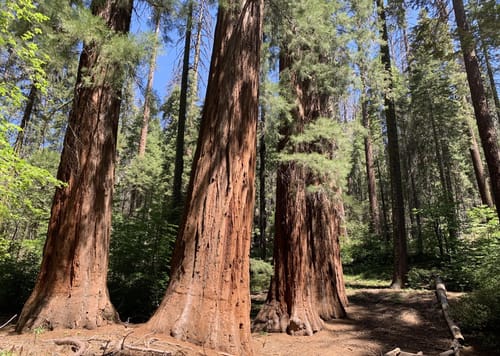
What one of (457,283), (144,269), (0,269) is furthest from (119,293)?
(457,283)

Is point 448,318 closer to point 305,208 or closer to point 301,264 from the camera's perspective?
point 301,264

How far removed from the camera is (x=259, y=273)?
11.1 m

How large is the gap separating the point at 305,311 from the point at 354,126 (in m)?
4.61

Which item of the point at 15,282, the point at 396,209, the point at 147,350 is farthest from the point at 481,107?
the point at 15,282

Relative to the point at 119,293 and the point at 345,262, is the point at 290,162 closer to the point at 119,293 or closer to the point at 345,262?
the point at 119,293

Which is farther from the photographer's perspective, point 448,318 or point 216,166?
point 448,318

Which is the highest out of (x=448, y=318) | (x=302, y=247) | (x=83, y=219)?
(x=83, y=219)

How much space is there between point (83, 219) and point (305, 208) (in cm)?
475

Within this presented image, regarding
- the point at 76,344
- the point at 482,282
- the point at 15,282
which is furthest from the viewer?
the point at 15,282

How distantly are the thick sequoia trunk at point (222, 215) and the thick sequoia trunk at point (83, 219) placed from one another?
2315 mm

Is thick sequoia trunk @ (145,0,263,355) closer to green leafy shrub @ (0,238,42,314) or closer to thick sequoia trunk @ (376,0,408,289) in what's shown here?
green leafy shrub @ (0,238,42,314)

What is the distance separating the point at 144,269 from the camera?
375 inches

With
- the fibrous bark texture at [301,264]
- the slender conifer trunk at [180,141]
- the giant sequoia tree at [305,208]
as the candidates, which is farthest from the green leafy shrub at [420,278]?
the slender conifer trunk at [180,141]

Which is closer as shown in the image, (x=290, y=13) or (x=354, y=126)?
A: (x=290, y=13)
